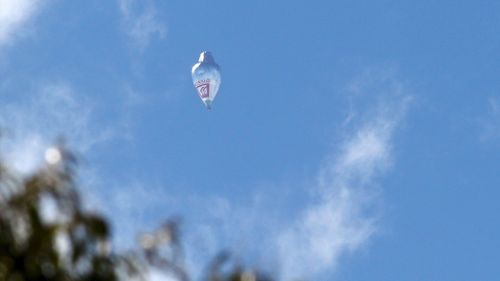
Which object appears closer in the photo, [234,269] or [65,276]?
[65,276]

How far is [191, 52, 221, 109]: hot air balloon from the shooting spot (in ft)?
620

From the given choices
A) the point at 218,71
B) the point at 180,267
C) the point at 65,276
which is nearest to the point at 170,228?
the point at 180,267

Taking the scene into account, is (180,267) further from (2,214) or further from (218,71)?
(218,71)

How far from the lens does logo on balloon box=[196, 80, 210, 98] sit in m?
189

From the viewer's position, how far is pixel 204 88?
190 m

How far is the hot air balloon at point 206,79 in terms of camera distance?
18900 cm

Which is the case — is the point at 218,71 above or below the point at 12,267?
above

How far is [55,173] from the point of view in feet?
64.6

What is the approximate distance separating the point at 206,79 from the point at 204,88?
1.45 m

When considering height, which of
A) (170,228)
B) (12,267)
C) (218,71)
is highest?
(218,71)

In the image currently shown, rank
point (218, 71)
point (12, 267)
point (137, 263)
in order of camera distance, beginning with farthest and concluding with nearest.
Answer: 1. point (218, 71)
2. point (137, 263)
3. point (12, 267)

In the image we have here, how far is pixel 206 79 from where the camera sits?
623ft

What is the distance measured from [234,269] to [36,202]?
137 inches

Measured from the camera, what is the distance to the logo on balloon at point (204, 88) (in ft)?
620
